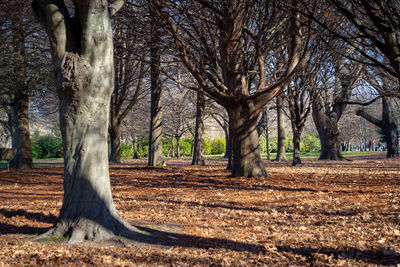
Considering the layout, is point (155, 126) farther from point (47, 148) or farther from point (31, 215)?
point (47, 148)

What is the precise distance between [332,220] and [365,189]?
3.48 m

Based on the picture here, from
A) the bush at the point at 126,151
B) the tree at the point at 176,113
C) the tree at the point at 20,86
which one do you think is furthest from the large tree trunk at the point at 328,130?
the bush at the point at 126,151

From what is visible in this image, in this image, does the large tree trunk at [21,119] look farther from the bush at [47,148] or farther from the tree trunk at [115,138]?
the bush at [47,148]

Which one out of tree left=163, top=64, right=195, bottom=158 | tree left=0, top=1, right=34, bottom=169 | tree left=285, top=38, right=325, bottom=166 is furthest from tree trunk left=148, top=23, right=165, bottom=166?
tree left=163, top=64, right=195, bottom=158

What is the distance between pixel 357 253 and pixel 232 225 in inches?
74.7

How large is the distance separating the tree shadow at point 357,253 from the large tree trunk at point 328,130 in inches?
697

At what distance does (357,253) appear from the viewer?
3447mm

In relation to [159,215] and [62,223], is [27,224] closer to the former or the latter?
[62,223]

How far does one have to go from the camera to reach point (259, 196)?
24.1 feet

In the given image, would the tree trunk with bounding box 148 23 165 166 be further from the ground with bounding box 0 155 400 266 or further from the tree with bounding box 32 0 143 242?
the tree with bounding box 32 0 143 242

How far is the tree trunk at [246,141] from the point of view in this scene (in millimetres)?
10164

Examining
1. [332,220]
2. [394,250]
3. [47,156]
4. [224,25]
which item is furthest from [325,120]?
[47,156]

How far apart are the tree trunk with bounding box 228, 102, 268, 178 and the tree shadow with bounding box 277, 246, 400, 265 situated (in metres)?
6.49

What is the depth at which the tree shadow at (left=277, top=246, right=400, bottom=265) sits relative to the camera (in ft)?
10.6
